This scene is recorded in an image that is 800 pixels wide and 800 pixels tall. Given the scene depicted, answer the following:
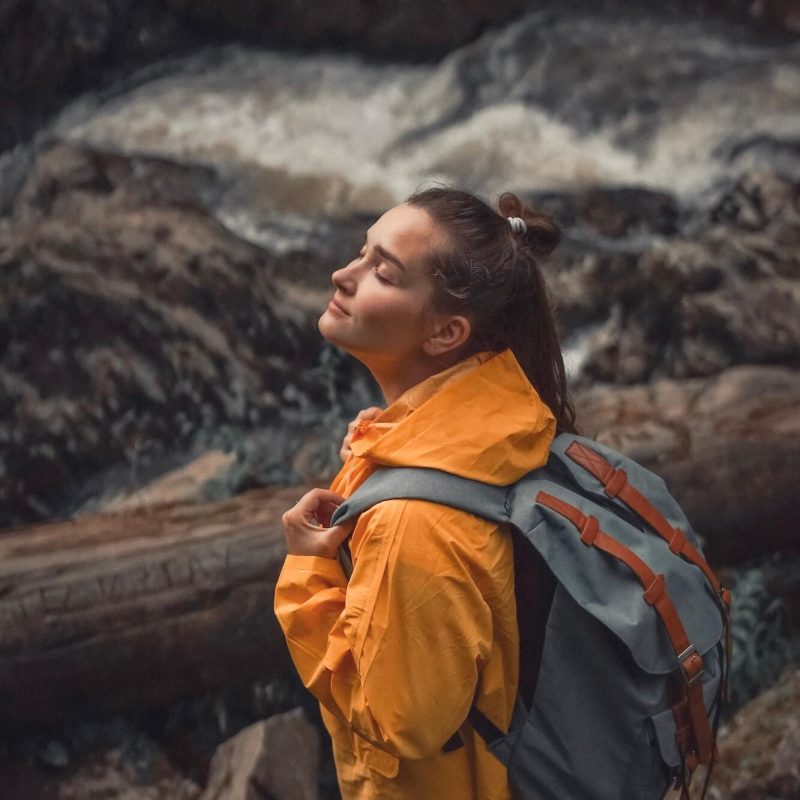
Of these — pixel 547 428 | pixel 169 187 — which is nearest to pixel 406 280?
pixel 547 428

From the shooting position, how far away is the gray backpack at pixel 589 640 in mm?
1500

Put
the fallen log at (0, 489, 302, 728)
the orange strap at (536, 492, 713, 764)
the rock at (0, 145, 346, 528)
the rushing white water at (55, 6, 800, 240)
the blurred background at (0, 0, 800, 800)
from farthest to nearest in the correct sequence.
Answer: the rushing white water at (55, 6, 800, 240), the rock at (0, 145, 346, 528), the blurred background at (0, 0, 800, 800), the fallen log at (0, 489, 302, 728), the orange strap at (536, 492, 713, 764)

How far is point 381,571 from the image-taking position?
1429 mm

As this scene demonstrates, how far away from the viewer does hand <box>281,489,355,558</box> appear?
1565mm

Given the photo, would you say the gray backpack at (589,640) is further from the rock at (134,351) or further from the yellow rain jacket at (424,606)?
the rock at (134,351)

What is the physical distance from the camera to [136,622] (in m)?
3.10

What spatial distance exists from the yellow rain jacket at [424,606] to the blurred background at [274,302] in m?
1.42

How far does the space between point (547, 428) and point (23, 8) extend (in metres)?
5.25

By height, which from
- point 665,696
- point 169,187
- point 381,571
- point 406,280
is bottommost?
point 169,187

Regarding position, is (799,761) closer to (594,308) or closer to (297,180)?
(594,308)

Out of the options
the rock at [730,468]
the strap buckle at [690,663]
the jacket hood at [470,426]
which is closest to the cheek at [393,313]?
the jacket hood at [470,426]

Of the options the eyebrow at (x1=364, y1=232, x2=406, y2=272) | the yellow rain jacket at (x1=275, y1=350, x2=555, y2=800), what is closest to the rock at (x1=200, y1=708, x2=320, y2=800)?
the yellow rain jacket at (x1=275, y1=350, x2=555, y2=800)

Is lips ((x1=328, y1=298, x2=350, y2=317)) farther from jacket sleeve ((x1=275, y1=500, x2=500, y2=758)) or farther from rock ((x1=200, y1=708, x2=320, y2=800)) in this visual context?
rock ((x1=200, y1=708, x2=320, y2=800))

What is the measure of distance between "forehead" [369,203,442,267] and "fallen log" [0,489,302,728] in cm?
172
